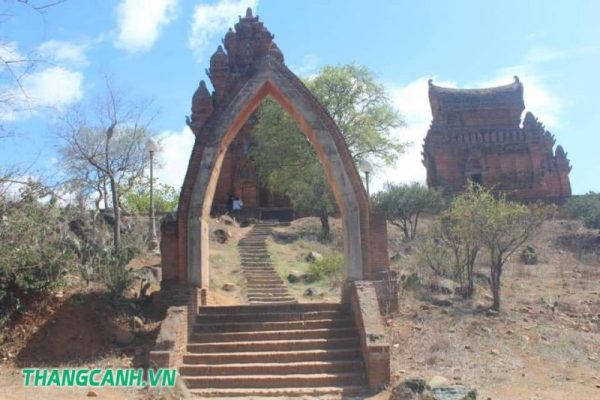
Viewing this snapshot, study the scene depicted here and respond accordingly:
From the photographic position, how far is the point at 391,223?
26.0 metres

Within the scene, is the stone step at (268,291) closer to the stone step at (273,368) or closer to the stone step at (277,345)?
the stone step at (277,345)

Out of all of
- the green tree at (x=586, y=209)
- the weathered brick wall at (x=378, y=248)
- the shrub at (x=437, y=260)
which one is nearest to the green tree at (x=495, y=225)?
the shrub at (x=437, y=260)

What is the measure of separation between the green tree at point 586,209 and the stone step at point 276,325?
2032 centimetres

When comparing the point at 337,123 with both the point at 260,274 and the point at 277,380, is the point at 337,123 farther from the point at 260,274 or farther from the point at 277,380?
the point at 277,380

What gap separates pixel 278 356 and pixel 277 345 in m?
0.34

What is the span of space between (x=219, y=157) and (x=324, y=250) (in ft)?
34.5

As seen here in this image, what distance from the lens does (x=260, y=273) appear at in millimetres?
18016

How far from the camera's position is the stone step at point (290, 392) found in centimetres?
857

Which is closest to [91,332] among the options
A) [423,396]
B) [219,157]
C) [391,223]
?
[219,157]

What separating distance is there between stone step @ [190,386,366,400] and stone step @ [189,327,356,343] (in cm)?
156

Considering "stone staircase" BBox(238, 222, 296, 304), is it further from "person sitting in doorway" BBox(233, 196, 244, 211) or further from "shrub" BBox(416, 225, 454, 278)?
"person sitting in doorway" BBox(233, 196, 244, 211)

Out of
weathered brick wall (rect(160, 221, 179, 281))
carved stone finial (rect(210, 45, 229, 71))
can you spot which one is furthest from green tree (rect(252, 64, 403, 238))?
weathered brick wall (rect(160, 221, 179, 281))

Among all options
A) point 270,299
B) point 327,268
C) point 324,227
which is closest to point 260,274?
point 327,268

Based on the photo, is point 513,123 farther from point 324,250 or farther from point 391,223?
point 324,250
